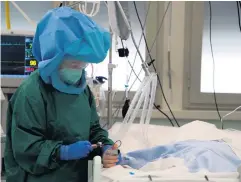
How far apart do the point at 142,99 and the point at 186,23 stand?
1.08 meters

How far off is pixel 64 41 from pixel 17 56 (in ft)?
3.41

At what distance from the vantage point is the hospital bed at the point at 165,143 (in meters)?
1.31

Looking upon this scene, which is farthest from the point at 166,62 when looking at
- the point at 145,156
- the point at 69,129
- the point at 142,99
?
the point at 69,129

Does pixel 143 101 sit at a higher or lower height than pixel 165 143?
higher

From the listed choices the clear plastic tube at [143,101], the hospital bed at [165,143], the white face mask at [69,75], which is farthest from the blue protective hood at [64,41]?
the clear plastic tube at [143,101]

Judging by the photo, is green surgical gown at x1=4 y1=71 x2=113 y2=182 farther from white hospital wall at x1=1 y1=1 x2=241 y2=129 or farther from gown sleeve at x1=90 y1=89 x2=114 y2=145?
white hospital wall at x1=1 y1=1 x2=241 y2=129

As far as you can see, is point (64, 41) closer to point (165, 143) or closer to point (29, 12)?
point (165, 143)

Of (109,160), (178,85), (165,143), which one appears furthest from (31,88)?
(178,85)

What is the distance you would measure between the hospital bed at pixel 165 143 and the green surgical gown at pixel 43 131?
153mm

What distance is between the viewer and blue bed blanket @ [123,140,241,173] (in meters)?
1.44

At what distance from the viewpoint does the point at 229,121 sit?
287 cm

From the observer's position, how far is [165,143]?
81.2 inches

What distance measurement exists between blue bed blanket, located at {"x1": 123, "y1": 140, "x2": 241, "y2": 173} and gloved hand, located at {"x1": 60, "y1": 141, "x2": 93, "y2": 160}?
0.27 metres

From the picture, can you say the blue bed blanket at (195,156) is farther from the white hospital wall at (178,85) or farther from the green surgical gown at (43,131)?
the white hospital wall at (178,85)
